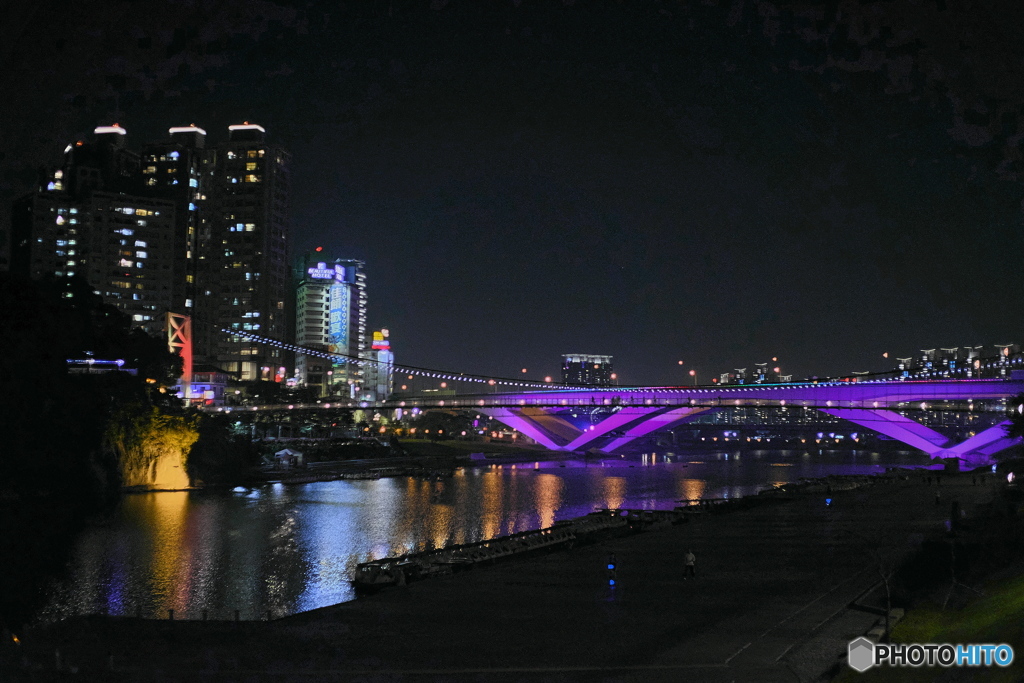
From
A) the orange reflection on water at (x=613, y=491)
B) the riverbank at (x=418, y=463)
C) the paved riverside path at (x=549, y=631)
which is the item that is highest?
the paved riverside path at (x=549, y=631)

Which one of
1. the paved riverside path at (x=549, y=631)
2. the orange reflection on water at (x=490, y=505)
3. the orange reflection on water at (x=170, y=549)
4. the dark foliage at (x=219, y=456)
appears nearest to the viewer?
the paved riverside path at (x=549, y=631)

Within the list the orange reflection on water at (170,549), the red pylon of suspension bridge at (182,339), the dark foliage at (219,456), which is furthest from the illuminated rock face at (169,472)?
the red pylon of suspension bridge at (182,339)

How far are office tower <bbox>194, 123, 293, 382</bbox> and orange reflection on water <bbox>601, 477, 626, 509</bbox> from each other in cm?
6418

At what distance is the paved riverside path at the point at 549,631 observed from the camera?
14109 mm

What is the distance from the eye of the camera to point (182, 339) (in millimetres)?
67750

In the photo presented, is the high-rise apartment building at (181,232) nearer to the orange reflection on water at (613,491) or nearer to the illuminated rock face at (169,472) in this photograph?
the illuminated rock face at (169,472)

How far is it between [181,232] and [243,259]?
8.90 m

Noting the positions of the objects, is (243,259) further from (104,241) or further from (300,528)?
(300,528)

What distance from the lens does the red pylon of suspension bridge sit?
219 feet

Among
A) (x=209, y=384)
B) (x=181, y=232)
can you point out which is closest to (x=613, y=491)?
(x=209, y=384)

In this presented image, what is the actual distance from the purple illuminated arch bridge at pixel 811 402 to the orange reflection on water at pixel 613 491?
9030 millimetres

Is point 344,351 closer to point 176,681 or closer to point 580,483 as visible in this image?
point 580,483

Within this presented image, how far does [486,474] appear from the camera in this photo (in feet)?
210

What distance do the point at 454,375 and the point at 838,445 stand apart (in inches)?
2260
